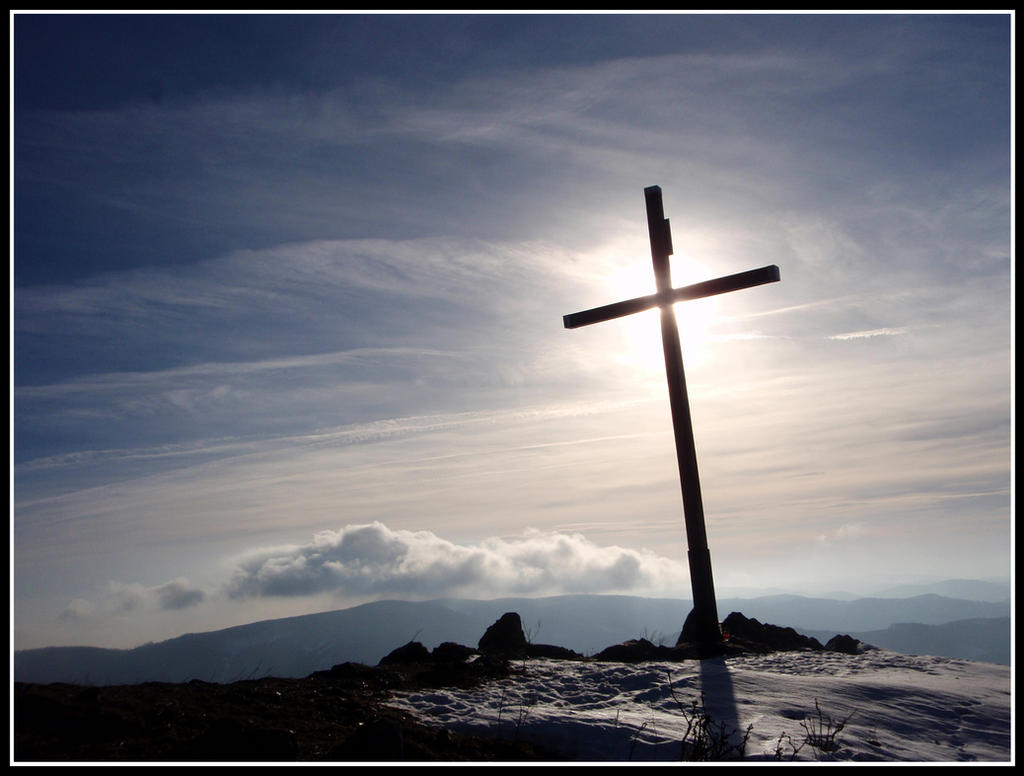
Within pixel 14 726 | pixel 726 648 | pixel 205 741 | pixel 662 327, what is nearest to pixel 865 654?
pixel 726 648

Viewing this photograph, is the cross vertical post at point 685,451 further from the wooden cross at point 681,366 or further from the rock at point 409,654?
the rock at point 409,654

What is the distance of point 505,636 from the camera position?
11852mm

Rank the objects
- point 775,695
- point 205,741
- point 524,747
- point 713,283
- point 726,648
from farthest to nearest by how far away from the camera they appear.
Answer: point 713,283 → point 726,648 → point 775,695 → point 524,747 → point 205,741

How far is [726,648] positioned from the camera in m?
10.4

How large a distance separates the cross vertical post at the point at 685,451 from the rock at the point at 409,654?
13.4 ft

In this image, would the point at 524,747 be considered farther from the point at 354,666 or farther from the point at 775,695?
the point at 354,666

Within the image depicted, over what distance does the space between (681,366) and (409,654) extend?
6.19 meters

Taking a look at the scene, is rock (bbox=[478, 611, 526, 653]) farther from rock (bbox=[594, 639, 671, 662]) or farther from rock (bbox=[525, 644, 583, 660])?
rock (bbox=[594, 639, 671, 662])

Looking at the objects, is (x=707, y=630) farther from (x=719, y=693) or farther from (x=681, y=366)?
(x=681, y=366)

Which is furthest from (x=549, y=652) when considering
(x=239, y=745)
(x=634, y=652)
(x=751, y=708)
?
(x=239, y=745)

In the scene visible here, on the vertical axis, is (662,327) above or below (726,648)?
above

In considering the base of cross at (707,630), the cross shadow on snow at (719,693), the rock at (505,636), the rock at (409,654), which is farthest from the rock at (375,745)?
the rock at (505,636)

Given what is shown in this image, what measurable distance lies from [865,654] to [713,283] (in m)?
6.07

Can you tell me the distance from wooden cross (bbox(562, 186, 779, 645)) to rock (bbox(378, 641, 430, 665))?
4075 mm
